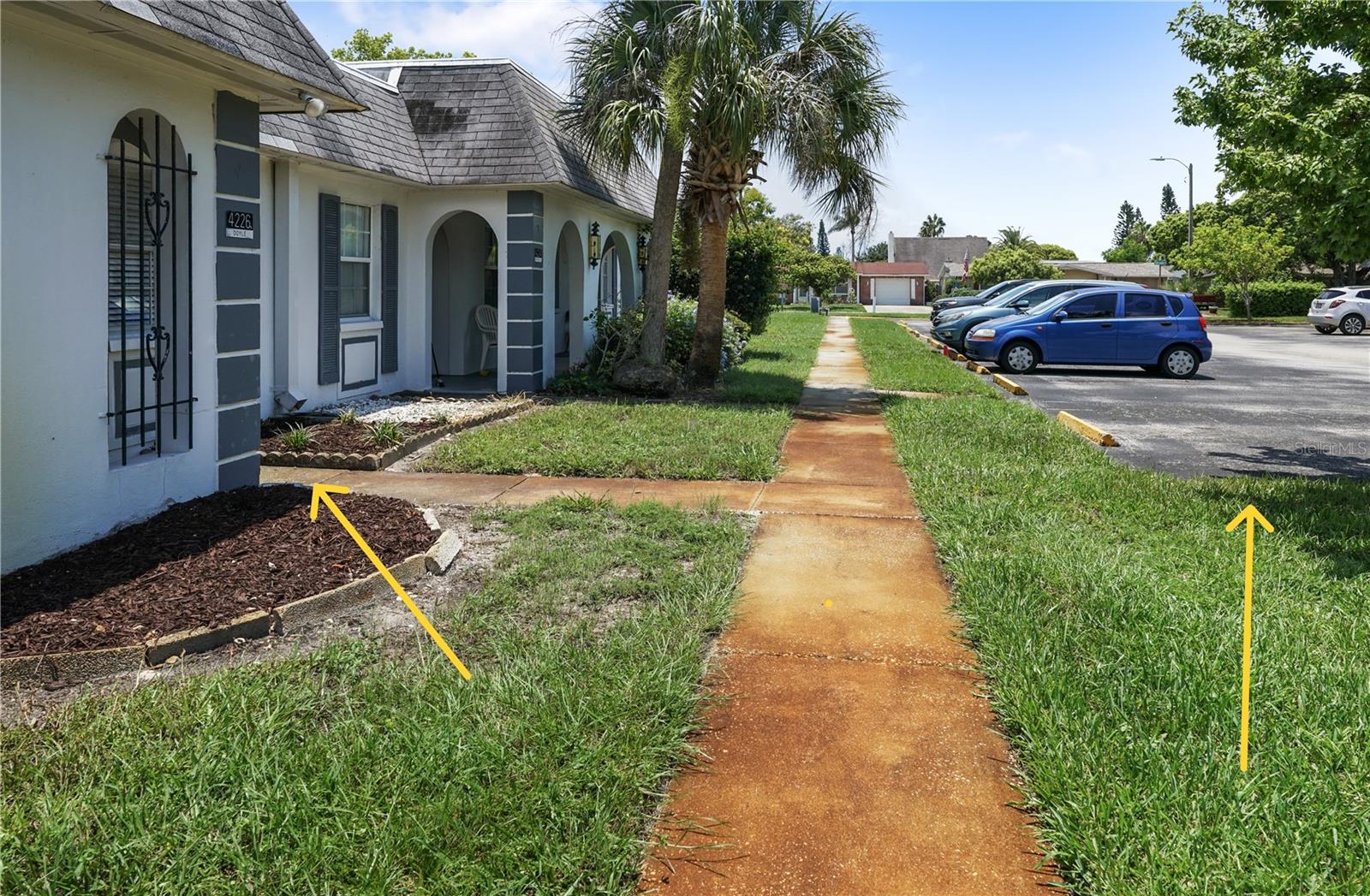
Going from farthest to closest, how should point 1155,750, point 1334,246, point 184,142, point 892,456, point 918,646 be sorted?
point 892,456, point 1334,246, point 184,142, point 918,646, point 1155,750

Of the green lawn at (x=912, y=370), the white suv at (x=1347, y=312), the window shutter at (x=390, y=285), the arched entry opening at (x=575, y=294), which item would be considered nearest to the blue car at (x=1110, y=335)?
the green lawn at (x=912, y=370)

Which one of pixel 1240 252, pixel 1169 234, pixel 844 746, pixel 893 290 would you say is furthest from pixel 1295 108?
pixel 893 290

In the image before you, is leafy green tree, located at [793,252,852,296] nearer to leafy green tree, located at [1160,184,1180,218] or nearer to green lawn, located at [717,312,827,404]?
green lawn, located at [717,312,827,404]

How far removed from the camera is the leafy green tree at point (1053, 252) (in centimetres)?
9925

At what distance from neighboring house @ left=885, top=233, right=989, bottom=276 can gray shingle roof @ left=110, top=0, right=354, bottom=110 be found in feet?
339

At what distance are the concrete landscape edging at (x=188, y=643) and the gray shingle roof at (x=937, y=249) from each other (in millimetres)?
106013

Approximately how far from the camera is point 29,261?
5.59 metres

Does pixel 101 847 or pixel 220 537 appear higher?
pixel 220 537

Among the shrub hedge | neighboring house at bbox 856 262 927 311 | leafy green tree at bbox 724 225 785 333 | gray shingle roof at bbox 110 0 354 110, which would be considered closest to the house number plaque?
gray shingle roof at bbox 110 0 354 110

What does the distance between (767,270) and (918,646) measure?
885 inches

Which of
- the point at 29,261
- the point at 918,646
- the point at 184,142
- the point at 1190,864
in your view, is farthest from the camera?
the point at 184,142

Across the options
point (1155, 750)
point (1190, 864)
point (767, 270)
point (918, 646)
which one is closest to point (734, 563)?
point (918, 646)

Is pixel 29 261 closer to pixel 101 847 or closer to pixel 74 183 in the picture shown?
pixel 74 183

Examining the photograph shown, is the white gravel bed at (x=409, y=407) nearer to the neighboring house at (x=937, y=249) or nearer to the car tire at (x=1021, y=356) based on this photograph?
the car tire at (x=1021, y=356)
